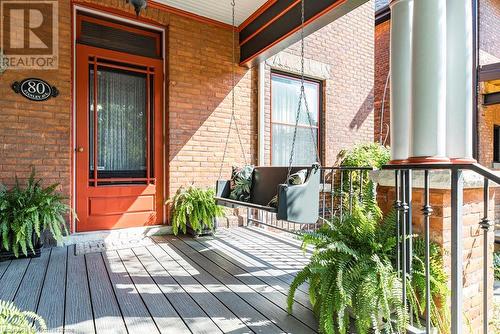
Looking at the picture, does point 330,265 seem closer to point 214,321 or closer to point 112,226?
point 214,321

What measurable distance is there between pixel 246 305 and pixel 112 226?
7.89 ft

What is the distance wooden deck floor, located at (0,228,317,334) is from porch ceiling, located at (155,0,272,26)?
3032 mm

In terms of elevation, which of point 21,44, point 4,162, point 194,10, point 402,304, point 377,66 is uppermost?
point 377,66

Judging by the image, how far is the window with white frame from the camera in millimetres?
4949

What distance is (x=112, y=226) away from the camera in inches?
145

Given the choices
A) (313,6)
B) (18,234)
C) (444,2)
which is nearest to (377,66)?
(313,6)

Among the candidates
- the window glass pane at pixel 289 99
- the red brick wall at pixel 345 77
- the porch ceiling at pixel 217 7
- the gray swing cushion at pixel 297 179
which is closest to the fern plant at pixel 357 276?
the gray swing cushion at pixel 297 179

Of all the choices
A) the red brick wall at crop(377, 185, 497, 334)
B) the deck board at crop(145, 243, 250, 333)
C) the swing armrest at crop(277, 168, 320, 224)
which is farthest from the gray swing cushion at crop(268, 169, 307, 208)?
the red brick wall at crop(377, 185, 497, 334)

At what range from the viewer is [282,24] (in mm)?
3559

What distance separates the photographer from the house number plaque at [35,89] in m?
3.17

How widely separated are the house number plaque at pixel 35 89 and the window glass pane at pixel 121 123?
0.44 metres

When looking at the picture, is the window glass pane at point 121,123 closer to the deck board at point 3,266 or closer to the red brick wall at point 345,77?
the deck board at point 3,266

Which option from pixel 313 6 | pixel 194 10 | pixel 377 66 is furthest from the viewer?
pixel 377 66

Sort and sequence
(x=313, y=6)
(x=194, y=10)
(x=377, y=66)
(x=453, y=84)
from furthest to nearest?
(x=377, y=66) < (x=194, y=10) < (x=313, y=6) < (x=453, y=84)
